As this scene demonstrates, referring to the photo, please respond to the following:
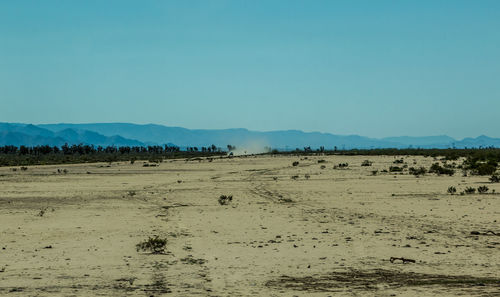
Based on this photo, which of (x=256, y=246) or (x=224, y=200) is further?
(x=224, y=200)

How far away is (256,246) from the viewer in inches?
486

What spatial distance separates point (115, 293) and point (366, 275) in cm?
429

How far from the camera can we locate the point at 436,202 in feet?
68.4

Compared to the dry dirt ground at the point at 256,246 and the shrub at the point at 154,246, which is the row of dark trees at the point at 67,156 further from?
the shrub at the point at 154,246

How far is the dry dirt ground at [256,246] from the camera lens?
8789 millimetres

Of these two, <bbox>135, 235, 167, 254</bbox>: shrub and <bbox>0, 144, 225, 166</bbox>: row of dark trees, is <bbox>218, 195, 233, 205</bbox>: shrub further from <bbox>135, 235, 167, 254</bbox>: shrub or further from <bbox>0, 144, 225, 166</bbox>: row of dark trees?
<bbox>0, 144, 225, 166</bbox>: row of dark trees

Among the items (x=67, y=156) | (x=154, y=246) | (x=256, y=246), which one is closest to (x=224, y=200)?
(x=256, y=246)

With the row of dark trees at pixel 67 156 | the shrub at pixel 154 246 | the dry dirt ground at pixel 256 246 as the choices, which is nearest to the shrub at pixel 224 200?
the dry dirt ground at pixel 256 246

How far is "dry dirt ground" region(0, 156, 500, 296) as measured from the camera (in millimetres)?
8789

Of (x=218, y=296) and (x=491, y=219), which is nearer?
(x=218, y=296)

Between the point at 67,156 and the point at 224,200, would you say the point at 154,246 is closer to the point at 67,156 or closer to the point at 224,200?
the point at 224,200

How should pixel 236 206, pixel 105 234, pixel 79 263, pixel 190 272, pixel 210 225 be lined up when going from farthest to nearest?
1. pixel 236 206
2. pixel 210 225
3. pixel 105 234
4. pixel 79 263
5. pixel 190 272

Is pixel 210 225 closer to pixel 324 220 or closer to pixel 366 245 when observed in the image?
pixel 324 220

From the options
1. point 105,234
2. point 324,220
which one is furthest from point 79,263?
point 324,220
